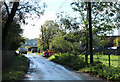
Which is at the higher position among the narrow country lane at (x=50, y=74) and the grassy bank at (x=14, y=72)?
the grassy bank at (x=14, y=72)

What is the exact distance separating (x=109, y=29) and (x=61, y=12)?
6081 millimetres

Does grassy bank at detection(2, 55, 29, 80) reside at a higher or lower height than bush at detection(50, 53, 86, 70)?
higher

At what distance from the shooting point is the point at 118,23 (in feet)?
43.0

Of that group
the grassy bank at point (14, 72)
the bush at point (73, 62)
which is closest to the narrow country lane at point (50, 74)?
the grassy bank at point (14, 72)

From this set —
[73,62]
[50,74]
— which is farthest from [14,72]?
[73,62]

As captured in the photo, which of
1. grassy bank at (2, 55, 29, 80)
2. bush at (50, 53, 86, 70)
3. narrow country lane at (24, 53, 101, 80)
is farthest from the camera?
bush at (50, 53, 86, 70)

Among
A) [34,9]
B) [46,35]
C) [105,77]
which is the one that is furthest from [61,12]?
[46,35]

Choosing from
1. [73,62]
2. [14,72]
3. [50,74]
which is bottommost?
[73,62]

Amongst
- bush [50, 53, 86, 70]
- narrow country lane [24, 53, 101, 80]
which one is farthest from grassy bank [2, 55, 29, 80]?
bush [50, 53, 86, 70]

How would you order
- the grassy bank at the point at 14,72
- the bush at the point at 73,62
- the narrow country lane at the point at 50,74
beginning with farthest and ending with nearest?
the bush at the point at 73,62
the narrow country lane at the point at 50,74
the grassy bank at the point at 14,72

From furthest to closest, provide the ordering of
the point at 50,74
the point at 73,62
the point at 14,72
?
the point at 73,62 < the point at 50,74 < the point at 14,72

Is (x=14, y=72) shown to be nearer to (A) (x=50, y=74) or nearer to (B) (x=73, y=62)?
(A) (x=50, y=74)

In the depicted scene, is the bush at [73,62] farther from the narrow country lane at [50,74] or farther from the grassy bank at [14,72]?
the grassy bank at [14,72]

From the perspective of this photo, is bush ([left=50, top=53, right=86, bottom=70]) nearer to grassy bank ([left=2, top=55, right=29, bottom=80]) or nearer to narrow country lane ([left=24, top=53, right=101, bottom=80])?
narrow country lane ([left=24, top=53, right=101, bottom=80])
